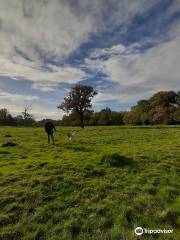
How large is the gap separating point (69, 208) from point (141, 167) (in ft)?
19.9

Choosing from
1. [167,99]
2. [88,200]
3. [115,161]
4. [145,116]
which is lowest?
Answer: [88,200]

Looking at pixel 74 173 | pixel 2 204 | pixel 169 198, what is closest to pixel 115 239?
pixel 169 198

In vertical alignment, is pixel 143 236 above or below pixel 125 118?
below

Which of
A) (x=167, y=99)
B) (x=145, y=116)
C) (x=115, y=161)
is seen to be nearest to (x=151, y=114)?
(x=145, y=116)

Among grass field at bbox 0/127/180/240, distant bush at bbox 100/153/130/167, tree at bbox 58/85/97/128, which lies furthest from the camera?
tree at bbox 58/85/97/128

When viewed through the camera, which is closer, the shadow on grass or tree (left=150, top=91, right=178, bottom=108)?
the shadow on grass

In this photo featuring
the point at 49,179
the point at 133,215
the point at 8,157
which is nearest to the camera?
the point at 133,215

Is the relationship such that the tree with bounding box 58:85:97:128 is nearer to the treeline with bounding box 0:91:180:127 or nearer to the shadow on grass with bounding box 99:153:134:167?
the treeline with bounding box 0:91:180:127

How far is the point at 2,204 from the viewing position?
795 centimetres

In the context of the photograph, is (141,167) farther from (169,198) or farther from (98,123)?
(98,123)

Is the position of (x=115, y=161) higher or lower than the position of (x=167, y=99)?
lower

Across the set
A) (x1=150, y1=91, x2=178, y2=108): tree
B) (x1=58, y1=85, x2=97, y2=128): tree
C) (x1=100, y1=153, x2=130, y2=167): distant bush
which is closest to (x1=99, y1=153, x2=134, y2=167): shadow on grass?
(x1=100, y1=153, x2=130, y2=167): distant bush

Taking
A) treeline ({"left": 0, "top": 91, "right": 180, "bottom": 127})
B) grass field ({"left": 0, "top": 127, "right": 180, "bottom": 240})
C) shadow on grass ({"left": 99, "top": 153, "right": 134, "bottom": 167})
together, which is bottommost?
grass field ({"left": 0, "top": 127, "right": 180, "bottom": 240})

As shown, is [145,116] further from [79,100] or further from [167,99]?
[79,100]
